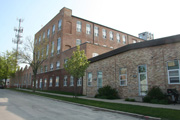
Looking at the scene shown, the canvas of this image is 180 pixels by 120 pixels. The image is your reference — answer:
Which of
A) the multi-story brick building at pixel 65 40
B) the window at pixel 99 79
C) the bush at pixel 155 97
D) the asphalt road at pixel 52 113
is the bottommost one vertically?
the asphalt road at pixel 52 113

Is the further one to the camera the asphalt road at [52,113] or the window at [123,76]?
the window at [123,76]

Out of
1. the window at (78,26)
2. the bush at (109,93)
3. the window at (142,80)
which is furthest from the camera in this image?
the window at (78,26)

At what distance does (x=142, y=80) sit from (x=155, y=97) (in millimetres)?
2368

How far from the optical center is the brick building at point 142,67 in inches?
500

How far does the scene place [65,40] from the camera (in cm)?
3334

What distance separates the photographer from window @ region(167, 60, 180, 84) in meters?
12.4

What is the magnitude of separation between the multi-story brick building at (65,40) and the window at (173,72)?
15.1 m

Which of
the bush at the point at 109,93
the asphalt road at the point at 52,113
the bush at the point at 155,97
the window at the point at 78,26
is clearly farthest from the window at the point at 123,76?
the window at the point at 78,26

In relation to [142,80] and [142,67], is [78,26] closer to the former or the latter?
[142,67]

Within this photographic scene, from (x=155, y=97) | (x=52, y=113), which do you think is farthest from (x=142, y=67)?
(x=52, y=113)

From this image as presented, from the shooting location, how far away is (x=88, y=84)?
22.1 meters

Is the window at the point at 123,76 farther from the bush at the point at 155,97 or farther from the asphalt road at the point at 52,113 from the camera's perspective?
the asphalt road at the point at 52,113

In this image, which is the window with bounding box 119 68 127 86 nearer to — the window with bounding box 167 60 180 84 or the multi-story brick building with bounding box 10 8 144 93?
the window with bounding box 167 60 180 84

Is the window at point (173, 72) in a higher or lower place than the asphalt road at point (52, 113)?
higher
